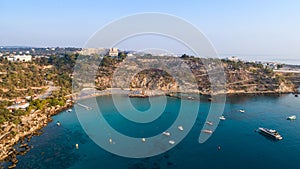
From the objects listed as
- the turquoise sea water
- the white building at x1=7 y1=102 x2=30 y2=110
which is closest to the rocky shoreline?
the turquoise sea water

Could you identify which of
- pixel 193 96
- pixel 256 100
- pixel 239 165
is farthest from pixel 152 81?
pixel 239 165

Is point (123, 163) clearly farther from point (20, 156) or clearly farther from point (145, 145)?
point (20, 156)

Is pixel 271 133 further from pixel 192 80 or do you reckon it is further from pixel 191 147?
pixel 192 80

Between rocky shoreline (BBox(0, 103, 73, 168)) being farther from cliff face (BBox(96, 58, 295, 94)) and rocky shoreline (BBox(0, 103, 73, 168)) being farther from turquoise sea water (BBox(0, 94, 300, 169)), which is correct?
cliff face (BBox(96, 58, 295, 94))

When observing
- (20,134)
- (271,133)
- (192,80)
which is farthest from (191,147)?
(192,80)

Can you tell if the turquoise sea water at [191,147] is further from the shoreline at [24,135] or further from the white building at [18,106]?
the white building at [18,106]

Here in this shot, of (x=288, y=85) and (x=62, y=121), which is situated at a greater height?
(x=288, y=85)

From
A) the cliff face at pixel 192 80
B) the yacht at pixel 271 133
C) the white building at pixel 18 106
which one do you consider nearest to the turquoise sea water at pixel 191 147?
the yacht at pixel 271 133
